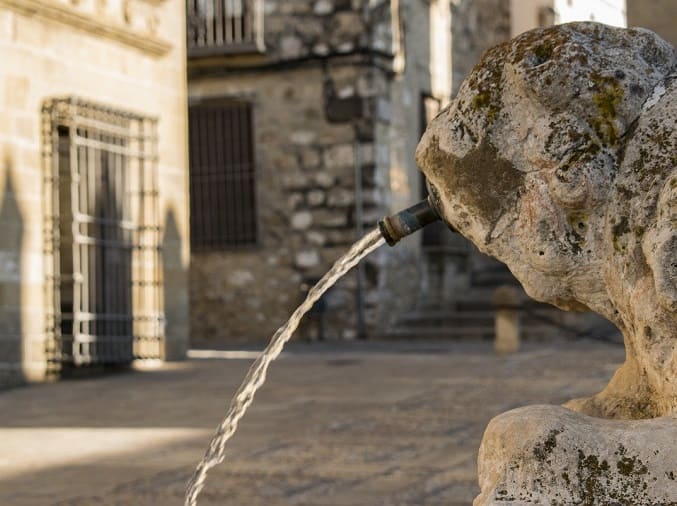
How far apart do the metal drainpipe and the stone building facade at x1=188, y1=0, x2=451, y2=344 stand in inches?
0.5

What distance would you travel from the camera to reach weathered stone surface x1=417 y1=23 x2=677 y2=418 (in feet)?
7.60

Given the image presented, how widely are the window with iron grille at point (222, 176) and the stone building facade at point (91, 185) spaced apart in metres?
4.89

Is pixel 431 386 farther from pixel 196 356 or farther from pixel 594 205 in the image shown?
pixel 594 205

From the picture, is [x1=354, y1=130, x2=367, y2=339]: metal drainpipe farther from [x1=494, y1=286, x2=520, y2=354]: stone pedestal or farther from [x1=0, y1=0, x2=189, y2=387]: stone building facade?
[x1=0, y1=0, x2=189, y2=387]: stone building facade

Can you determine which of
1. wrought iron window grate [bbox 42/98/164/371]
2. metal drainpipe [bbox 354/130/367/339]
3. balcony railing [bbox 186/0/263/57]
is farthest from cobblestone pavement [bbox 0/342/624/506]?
balcony railing [bbox 186/0/263/57]

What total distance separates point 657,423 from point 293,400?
603cm

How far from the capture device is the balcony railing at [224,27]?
53.7 feet

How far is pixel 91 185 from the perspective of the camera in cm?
1044

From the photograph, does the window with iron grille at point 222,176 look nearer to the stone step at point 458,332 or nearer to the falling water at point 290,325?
the stone step at point 458,332

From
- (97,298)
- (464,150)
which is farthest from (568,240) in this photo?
(97,298)

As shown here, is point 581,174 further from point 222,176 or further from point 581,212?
point 222,176

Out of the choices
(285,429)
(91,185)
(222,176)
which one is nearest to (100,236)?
(91,185)

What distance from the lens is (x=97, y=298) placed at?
34.6 ft

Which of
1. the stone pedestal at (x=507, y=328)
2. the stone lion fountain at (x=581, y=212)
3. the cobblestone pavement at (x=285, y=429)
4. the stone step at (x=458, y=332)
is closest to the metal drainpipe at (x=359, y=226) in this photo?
the stone step at (x=458, y=332)
